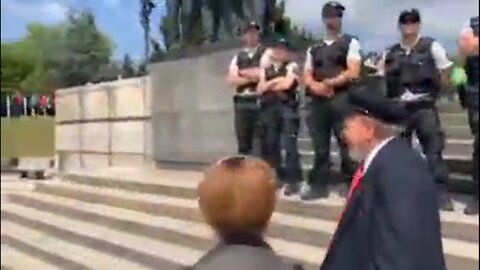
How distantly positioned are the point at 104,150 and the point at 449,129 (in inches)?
361

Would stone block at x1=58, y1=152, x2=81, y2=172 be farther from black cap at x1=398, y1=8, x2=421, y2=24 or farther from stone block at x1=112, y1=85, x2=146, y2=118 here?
black cap at x1=398, y1=8, x2=421, y2=24

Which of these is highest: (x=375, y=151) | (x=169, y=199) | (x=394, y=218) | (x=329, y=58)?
(x=329, y=58)

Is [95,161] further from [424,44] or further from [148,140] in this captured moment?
[424,44]

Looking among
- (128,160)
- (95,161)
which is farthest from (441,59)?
(95,161)

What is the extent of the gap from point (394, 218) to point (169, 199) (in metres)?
7.34

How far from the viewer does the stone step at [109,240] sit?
8.80 meters

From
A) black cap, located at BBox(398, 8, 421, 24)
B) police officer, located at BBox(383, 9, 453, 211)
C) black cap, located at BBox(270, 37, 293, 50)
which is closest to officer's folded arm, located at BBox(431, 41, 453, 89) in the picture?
police officer, located at BBox(383, 9, 453, 211)

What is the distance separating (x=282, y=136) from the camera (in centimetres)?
912

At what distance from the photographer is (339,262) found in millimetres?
4008

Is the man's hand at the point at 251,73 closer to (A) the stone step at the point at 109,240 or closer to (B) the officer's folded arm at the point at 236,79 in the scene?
(B) the officer's folded arm at the point at 236,79

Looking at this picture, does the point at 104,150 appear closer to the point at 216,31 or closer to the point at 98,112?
the point at 98,112

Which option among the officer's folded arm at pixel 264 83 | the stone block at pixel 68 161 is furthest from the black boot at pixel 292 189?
the stone block at pixel 68 161

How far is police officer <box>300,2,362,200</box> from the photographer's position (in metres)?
7.65

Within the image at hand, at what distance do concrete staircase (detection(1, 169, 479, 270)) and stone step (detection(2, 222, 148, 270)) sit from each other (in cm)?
1
